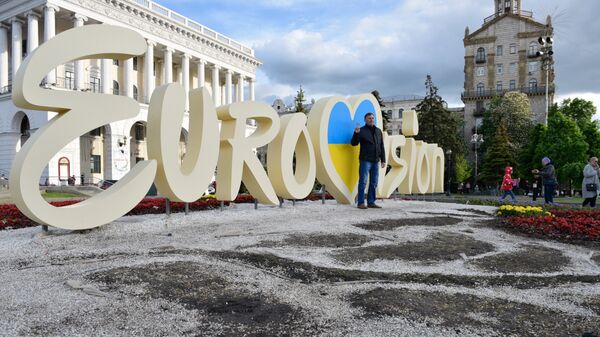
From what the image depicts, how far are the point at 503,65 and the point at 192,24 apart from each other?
4845 cm

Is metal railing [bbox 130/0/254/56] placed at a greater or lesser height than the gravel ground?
greater

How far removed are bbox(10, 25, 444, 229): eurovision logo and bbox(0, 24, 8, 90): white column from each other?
36506 millimetres

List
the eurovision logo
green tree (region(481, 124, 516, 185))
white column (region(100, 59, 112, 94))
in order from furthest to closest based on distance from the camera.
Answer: green tree (region(481, 124, 516, 185)) < white column (region(100, 59, 112, 94)) < the eurovision logo

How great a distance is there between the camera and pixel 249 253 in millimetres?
4961

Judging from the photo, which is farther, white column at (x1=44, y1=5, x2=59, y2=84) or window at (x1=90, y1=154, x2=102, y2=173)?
window at (x1=90, y1=154, x2=102, y2=173)

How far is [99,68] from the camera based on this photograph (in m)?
40.9

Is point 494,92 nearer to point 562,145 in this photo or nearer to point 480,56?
point 480,56

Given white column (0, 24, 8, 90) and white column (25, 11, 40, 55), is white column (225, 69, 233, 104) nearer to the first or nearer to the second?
white column (25, 11, 40, 55)

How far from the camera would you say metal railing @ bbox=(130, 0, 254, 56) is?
44.0m

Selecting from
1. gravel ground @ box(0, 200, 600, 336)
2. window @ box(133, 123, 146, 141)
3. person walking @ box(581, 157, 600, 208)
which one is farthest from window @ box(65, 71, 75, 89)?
person walking @ box(581, 157, 600, 208)

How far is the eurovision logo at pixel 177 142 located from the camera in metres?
5.85

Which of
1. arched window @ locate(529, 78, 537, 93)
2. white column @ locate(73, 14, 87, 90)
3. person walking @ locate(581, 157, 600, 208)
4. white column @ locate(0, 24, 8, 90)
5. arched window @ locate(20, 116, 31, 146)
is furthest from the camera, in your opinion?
arched window @ locate(529, 78, 537, 93)

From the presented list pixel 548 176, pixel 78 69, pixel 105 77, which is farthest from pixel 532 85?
pixel 78 69

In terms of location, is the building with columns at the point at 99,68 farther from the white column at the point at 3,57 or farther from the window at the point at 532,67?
the window at the point at 532,67
